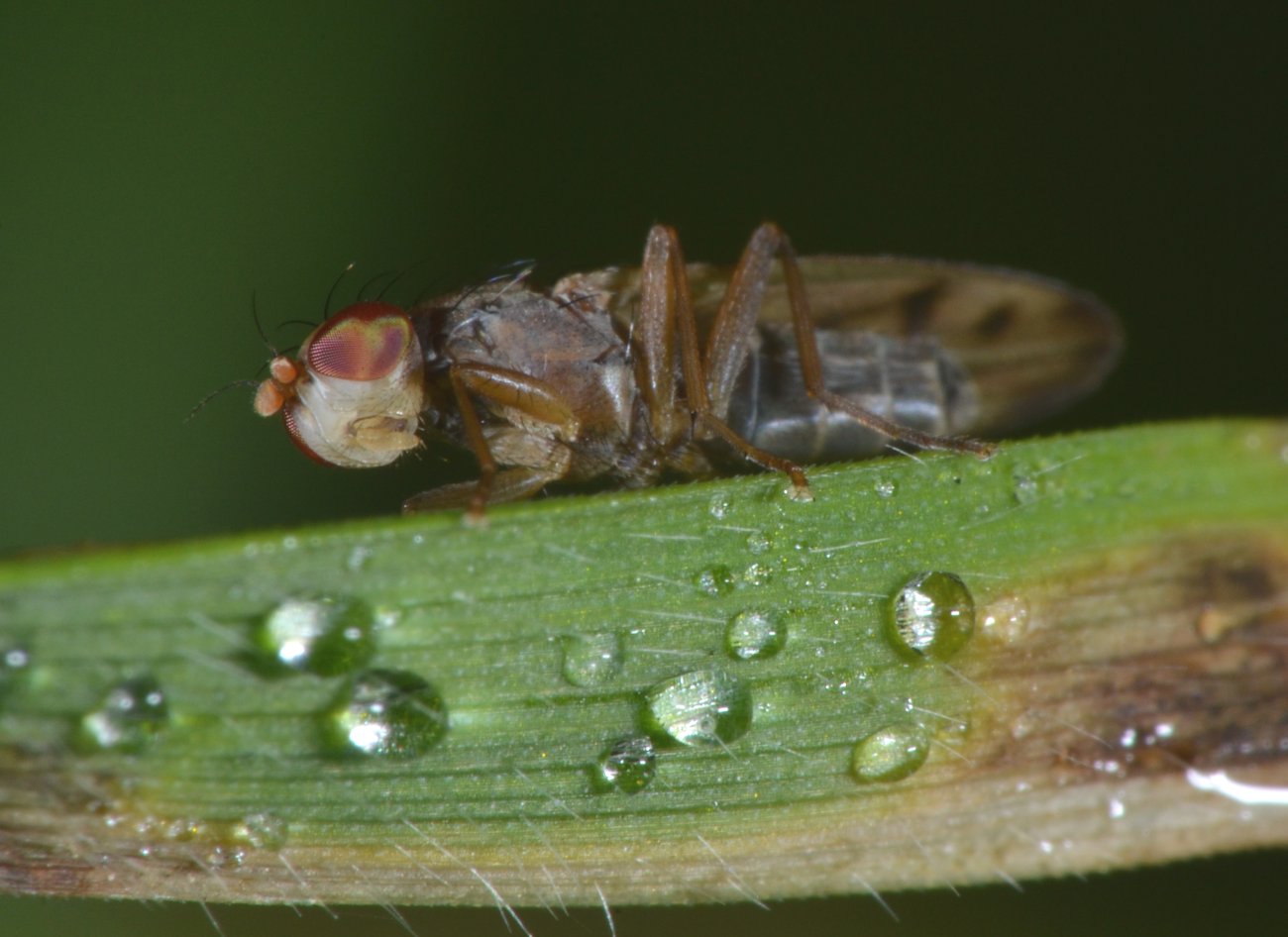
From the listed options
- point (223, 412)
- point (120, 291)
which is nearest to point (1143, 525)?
point (223, 412)

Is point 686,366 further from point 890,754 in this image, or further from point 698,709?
point 890,754

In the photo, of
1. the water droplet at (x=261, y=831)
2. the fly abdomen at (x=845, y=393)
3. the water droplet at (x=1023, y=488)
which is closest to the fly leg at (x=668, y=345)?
the fly abdomen at (x=845, y=393)

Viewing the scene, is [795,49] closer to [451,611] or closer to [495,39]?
[495,39]

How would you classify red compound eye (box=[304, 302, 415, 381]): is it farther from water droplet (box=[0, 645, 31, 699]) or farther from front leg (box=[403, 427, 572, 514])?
water droplet (box=[0, 645, 31, 699])

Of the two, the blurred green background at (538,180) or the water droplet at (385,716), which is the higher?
the blurred green background at (538,180)

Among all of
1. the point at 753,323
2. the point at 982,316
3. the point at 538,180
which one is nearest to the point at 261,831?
the point at 753,323

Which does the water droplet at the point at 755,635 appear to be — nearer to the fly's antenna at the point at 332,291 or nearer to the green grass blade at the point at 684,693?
the green grass blade at the point at 684,693
